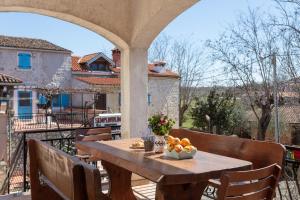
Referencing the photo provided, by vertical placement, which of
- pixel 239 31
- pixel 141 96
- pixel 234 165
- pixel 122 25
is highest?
pixel 239 31

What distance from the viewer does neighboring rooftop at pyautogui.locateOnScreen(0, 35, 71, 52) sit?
19594 millimetres

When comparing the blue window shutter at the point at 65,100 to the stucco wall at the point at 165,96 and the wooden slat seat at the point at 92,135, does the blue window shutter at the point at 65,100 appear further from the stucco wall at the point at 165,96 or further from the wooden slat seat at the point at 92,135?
the wooden slat seat at the point at 92,135

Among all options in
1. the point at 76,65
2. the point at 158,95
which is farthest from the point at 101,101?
the point at 158,95

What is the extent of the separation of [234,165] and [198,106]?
502 inches

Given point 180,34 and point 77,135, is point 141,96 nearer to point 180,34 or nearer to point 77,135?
point 77,135

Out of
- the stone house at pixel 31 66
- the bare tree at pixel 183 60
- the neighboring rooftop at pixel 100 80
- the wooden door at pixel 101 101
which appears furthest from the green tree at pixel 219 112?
the stone house at pixel 31 66

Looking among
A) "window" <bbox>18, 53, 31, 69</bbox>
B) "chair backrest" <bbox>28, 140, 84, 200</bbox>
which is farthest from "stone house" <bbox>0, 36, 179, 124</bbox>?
"chair backrest" <bbox>28, 140, 84, 200</bbox>

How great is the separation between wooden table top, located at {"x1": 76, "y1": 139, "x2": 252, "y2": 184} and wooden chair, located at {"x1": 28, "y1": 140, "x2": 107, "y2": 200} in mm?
304

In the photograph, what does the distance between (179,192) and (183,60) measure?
1790 cm

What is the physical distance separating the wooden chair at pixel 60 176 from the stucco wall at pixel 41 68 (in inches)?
691

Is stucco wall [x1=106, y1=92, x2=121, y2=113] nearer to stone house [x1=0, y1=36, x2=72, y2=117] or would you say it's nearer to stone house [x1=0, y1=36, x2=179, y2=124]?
stone house [x1=0, y1=36, x2=179, y2=124]

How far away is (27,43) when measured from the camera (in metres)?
20.5

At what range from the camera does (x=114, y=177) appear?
3.26 metres

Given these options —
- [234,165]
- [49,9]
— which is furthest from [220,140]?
[49,9]
